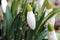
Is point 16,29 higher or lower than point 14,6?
lower

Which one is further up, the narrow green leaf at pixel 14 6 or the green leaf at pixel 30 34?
the narrow green leaf at pixel 14 6

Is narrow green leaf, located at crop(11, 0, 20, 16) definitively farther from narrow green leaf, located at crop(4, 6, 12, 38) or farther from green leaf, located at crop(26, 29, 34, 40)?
green leaf, located at crop(26, 29, 34, 40)

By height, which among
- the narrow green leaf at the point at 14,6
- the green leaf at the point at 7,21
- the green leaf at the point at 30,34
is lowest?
the green leaf at the point at 30,34

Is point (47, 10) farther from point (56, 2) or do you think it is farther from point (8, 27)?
point (56, 2)

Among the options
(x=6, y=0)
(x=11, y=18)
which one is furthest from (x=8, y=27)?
(x=6, y=0)

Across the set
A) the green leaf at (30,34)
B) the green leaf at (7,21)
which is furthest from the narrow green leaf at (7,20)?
the green leaf at (30,34)

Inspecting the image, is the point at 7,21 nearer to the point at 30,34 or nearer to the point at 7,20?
the point at 7,20

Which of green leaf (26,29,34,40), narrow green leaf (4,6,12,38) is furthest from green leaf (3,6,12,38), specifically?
green leaf (26,29,34,40)

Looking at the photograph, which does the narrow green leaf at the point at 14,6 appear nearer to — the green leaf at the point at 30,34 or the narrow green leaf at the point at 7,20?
the narrow green leaf at the point at 7,20

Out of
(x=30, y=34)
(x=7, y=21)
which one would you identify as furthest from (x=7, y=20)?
(x=30, y=34)

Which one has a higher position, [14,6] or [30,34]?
[14,6]

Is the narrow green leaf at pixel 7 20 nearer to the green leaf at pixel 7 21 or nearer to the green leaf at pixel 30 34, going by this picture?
the green leaf at pixel 7 21
